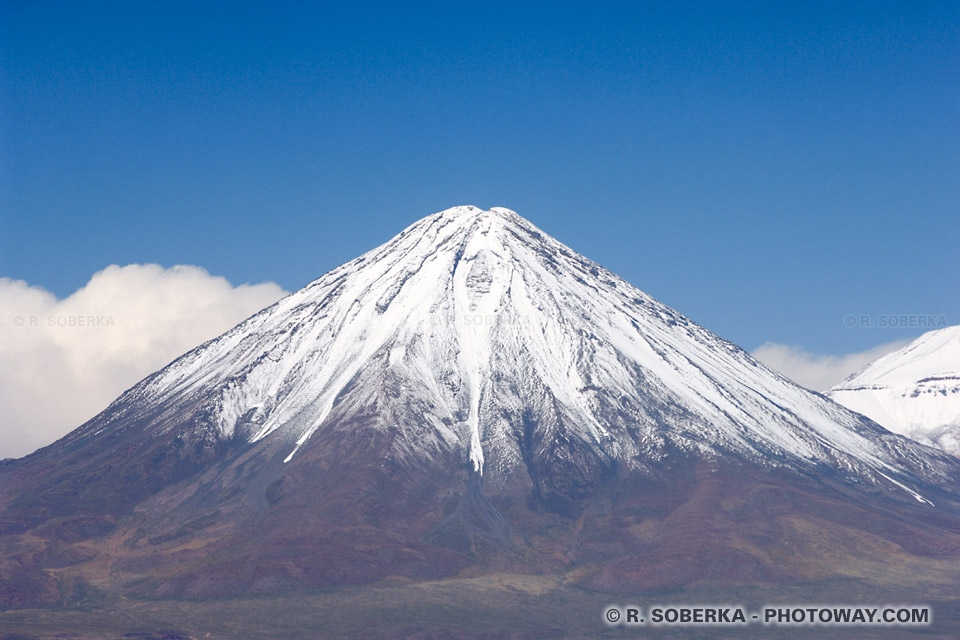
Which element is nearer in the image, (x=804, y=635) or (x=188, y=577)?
(x=804, y=635)

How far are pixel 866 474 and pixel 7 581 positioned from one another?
5461 inches

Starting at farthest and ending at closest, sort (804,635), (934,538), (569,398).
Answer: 1. (569,398)
2. (934,538)
3. (804,635)

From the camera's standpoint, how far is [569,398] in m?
197

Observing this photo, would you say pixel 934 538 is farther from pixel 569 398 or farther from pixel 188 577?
pixel 188 577

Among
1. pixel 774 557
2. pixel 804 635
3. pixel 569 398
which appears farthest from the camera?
pixel 569 398

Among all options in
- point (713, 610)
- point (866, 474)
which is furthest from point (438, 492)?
point (866, 474)

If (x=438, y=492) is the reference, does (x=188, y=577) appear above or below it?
below

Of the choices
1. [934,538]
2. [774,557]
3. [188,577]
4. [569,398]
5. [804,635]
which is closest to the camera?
[804,635]

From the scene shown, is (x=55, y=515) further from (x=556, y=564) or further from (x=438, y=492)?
(x=556, y=564)

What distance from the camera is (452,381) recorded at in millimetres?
197500

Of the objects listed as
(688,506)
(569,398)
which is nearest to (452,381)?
(569,398)

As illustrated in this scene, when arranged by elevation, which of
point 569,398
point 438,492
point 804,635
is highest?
point 569,398

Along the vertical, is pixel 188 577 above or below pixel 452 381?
below

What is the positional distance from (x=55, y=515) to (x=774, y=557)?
105113 mm
